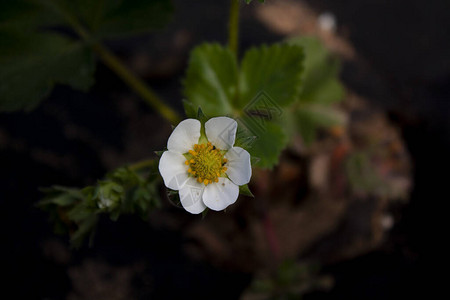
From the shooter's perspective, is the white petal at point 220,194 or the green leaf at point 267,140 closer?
the white petal at point 220,194

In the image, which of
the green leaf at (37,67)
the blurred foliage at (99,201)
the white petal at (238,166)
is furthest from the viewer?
the green leaf at (37,67)

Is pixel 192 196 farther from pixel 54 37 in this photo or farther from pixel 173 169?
pixel 54 37

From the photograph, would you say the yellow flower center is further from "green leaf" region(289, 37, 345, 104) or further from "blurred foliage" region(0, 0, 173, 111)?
"green leaf" region(289, 37, 345, 104)

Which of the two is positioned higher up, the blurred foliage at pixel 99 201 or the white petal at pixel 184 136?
the blurred foliage at pixel 99 201

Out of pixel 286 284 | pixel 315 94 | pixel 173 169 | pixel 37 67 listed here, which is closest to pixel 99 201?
pixel 173 169

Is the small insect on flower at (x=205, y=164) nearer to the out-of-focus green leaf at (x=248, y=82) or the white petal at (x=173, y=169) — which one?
the white petal at (x=173, y=169)

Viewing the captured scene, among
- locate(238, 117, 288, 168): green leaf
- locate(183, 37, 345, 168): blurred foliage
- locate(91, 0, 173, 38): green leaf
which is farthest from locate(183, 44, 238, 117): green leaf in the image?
locate(91, 0, 173, 38): green leaf

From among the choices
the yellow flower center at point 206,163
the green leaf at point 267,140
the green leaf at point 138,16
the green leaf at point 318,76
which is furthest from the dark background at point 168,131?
the yellow flower center at point 206,163
